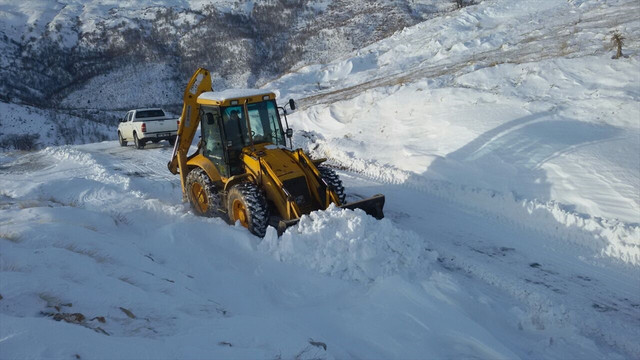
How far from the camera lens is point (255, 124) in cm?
890

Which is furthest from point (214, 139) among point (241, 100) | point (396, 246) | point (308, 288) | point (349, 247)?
point (396, 246)

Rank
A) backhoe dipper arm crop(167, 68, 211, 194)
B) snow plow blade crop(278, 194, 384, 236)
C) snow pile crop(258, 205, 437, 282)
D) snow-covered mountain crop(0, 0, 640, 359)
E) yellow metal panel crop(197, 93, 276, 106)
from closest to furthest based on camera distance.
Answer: snow-covered mountain crop(0, 0, 640, 359) < snow pile crop(258, 205, 437, 282) < snow plow blade crop(278, 194, 384, 236) < yellow metal panel crop(197, 93, 276, 106) < backhoe dipper arm crop(167, 68, 211, 194)

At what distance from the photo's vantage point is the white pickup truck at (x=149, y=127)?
714 inches

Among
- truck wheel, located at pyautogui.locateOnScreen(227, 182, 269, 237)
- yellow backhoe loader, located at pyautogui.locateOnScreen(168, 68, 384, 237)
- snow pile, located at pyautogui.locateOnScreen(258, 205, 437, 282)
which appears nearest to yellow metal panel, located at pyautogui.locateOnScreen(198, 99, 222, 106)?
yellow backhoe loader, located at pyautogui.locateOnScreen(168, 68, 384, 237)

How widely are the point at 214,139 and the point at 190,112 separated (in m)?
0.92

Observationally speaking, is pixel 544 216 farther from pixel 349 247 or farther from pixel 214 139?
pixel 214 139

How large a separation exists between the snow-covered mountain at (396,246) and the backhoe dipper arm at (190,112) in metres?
1.15

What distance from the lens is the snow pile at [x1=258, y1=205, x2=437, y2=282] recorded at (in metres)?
6.48

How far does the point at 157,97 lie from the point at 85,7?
28617mm

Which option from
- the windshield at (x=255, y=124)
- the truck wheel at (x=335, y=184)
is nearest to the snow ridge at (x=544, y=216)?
the truck wheel at (x=335, y=184)

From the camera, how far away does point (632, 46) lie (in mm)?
16547

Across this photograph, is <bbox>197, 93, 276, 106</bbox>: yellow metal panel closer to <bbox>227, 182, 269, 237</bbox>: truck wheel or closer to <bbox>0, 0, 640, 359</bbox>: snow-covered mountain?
<bbox>227, 182, 269, 237</bbox>: truck wheel

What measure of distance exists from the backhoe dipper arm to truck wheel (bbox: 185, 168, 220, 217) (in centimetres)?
52

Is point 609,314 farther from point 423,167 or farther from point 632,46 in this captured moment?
point 632,46
